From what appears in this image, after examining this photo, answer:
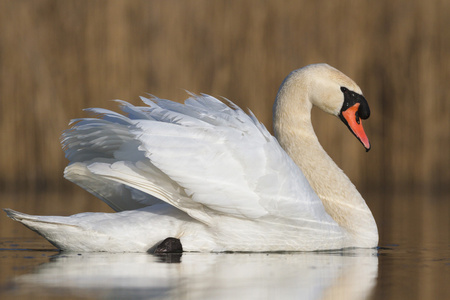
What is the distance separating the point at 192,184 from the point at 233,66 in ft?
17.3

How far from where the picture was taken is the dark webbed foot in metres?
4.61

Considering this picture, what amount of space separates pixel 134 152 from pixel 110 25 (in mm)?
5160

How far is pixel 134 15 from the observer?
9805 millimetres

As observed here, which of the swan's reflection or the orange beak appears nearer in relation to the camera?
the swan's reflection

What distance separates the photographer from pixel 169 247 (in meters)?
4.62

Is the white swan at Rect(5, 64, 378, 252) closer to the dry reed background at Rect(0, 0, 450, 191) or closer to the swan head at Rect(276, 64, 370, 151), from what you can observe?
the swan head at Rect(276, 64, 370, 151)

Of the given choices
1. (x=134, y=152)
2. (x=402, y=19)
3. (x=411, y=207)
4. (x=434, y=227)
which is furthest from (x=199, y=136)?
(x=402, y=19)

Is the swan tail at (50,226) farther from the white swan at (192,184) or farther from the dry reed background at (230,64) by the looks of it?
the dry reed background at (230,64)

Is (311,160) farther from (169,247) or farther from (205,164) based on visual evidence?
(169,247)

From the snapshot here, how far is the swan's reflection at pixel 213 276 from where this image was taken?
3.41 metres

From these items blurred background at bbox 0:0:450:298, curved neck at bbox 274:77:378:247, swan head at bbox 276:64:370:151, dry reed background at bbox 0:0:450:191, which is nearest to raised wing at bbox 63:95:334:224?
curved neck at bbox 274:77:378:247

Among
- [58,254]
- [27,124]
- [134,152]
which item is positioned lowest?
[58,254]

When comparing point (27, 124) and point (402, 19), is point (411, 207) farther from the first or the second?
point (27, 124)

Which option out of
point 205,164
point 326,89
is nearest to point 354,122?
point 326,89
